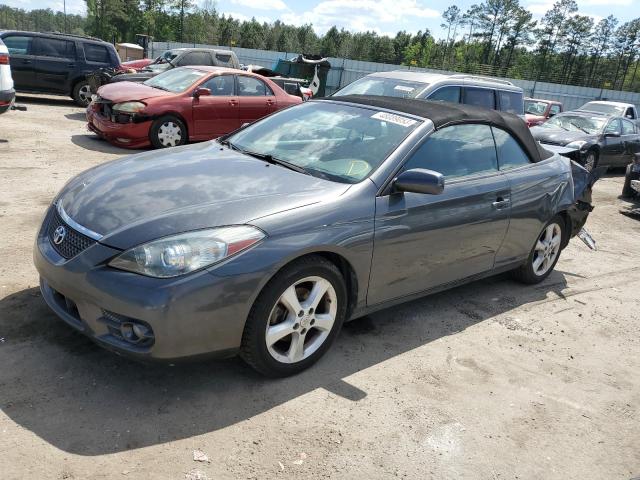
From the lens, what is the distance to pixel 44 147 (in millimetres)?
8859

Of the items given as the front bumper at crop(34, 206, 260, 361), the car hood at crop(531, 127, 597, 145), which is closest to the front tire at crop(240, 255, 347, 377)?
the front bumper at crop(34, 206, 260, 361)

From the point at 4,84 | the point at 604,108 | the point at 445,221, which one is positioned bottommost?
the point at 445,221

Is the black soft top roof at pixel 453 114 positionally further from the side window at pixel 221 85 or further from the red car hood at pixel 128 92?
the side window at pixel 221 85

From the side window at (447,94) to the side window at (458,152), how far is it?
4142mm

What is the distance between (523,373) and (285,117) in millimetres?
2598

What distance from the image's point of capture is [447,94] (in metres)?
8.61

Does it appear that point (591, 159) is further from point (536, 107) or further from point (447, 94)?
point (536, 107)

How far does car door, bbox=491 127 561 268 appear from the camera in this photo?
14.9 ft

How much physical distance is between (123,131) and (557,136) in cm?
898

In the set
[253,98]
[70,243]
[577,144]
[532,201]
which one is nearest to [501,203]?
[532,201]

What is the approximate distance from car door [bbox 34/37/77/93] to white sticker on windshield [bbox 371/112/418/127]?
12.1 meters

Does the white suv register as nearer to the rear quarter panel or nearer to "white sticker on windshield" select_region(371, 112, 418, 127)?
"white sticker on windshield" select_region(371, 112, 418, 127)

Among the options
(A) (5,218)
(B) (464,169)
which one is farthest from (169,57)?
(B) (464,169)

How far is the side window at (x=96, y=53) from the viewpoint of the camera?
14.0 metres
